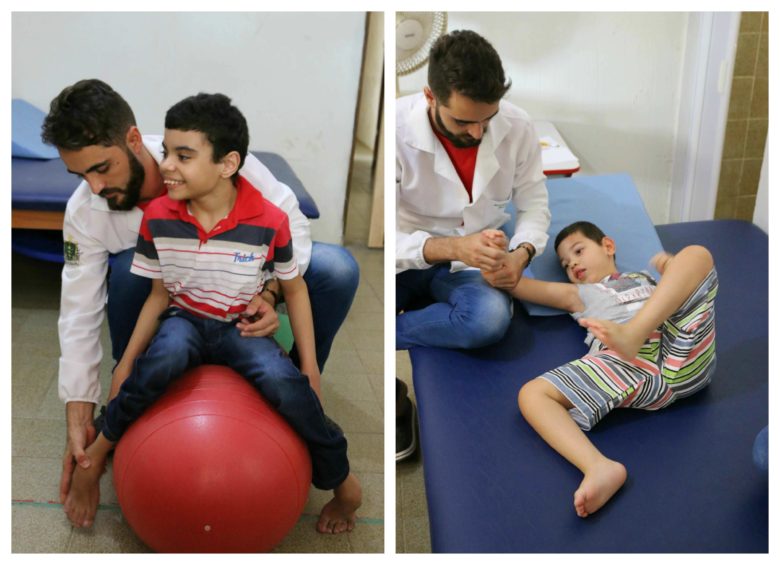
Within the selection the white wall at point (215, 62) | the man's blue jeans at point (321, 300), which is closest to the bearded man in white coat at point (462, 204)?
the man's blue jeans at point (321, 300)

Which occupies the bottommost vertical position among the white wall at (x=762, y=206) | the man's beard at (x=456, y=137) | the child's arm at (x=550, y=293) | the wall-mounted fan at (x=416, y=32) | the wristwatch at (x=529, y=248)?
the child's arm at (x=550, y=293)

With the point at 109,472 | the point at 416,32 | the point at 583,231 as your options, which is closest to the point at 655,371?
the point at 583,231

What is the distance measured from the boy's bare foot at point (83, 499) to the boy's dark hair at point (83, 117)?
21.5 inches

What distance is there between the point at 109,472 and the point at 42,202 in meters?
0.76

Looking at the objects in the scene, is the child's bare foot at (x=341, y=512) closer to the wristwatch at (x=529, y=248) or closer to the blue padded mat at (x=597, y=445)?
the blue padded mat at (x=597, y=445)

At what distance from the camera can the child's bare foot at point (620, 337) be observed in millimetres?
1287

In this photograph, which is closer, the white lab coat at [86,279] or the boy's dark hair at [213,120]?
the boy's dark hair at [213,120]

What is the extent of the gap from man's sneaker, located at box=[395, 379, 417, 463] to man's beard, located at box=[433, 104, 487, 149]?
526mm

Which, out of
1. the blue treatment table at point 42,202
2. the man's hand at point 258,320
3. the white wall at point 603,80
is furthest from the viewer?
the blue treatment table at point 42,202

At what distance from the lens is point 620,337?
1.30 meters

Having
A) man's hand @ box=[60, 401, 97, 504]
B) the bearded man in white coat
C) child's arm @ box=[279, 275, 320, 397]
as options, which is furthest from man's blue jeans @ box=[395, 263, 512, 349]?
man's hand @ box=[60, 401, 97, 504]

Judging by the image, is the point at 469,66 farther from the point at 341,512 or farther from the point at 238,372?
the point at 341,512

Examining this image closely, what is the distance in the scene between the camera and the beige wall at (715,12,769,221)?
4.99 feet
